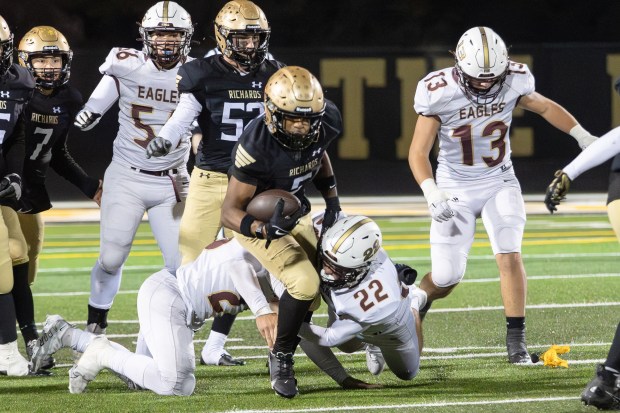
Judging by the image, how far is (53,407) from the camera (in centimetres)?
460

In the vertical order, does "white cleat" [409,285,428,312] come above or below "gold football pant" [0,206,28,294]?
below

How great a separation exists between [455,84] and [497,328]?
1487 millimetres

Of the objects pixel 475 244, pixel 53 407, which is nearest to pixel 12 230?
pixel 53 407

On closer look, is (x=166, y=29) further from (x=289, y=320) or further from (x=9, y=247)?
(x=289, y=320)

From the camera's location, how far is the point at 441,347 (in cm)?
589

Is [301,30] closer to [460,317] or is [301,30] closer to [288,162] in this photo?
[460,317]

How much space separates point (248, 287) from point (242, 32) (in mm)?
1334

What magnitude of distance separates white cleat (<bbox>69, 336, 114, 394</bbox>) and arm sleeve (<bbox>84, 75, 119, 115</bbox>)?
4.78 feet

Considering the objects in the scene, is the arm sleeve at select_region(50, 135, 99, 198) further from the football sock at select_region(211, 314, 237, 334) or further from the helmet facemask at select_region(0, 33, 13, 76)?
the football sock at select_region(211, 314, 237, 334)

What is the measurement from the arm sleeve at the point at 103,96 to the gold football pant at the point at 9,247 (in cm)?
66

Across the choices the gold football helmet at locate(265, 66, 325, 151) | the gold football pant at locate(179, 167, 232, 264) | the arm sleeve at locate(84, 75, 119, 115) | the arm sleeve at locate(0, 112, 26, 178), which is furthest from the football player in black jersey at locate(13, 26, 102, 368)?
the gold football helmet at locate(265, 66, 325, 151)

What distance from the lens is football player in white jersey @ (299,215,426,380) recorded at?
4605mm

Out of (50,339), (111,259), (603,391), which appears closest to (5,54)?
(111,259)

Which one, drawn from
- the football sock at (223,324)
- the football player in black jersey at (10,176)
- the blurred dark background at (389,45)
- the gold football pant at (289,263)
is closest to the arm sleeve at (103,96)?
the football player in black jersey at (10,176)
